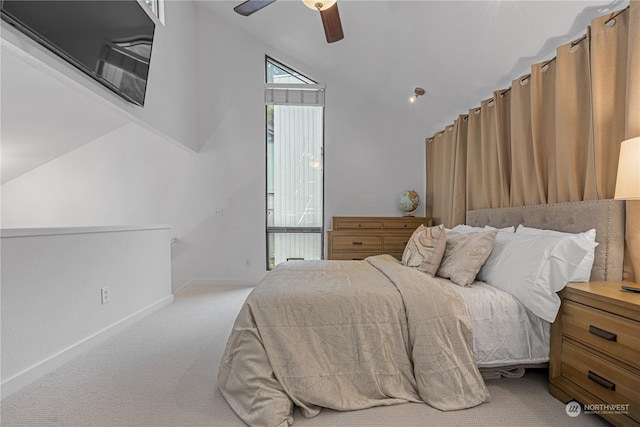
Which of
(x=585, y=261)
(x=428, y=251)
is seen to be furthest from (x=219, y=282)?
(x=585, y=261)

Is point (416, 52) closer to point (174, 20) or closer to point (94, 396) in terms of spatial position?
point (174, 20)

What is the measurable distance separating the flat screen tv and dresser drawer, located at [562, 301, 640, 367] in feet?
10.2

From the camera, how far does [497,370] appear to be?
1.84m

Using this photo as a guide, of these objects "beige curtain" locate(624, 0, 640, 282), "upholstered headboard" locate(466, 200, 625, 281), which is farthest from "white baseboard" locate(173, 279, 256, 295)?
"beige curtain" locate(624, 0, 640, 282)

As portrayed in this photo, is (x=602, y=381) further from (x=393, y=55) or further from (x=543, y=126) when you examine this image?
(x=393, y=55)

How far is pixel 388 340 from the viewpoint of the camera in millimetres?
1648

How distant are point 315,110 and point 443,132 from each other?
1796mm

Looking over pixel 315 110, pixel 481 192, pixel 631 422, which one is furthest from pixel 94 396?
pixel 315 110

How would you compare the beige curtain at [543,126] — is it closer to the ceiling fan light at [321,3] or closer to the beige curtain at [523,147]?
the beige curtain at [523,147]

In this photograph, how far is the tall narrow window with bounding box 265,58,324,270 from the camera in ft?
15.3

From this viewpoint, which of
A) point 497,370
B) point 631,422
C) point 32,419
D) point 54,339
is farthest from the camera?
point 54,339

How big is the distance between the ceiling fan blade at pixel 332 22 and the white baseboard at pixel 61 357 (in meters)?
2.85

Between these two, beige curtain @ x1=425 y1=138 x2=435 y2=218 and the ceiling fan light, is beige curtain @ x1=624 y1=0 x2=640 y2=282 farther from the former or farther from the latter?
beige curtain @ x1=425 y1=138 x2=435 y2=218

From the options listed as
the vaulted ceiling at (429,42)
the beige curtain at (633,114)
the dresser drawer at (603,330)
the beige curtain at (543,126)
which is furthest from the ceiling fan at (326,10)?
the dresser drawer at (603,330)
